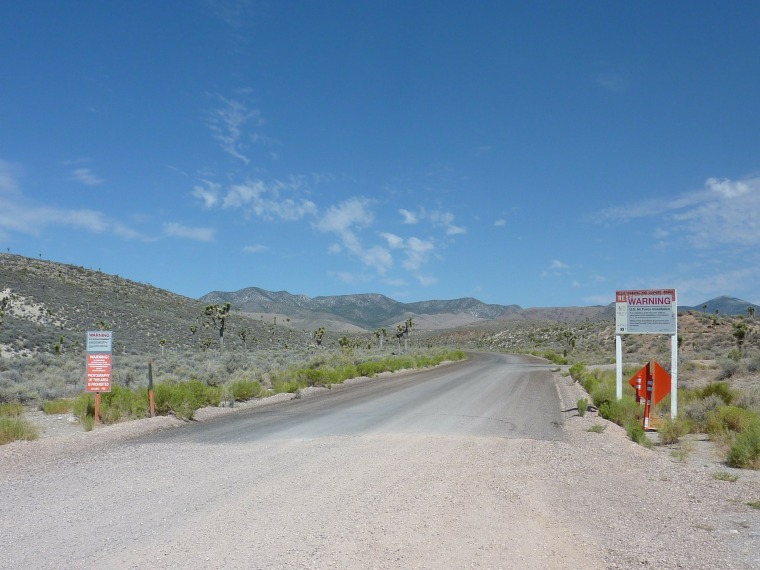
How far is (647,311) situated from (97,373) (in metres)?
13.8

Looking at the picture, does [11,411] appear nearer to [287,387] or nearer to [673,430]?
[287,387]

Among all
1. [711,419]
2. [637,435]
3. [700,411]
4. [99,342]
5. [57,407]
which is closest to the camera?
[637,435]

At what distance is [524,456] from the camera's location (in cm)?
1166

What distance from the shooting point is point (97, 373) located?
1511 centimetres

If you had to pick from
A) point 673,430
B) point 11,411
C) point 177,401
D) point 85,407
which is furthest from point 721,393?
point 11,411

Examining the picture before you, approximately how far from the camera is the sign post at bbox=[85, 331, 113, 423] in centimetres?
1508

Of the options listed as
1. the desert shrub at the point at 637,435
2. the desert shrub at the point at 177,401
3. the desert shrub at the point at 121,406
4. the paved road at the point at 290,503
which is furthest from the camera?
the desert shrub at the point at 177,401

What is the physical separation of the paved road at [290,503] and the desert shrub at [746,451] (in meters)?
3.20

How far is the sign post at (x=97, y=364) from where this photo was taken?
1508 cm

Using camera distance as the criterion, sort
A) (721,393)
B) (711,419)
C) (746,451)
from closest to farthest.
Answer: (746,451) < (711,419) < (721,393)

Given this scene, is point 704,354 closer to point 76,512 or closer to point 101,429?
point 101,429

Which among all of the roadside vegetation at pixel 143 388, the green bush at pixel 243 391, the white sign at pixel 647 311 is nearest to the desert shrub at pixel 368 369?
the roadside vegetation at pixel 143 388

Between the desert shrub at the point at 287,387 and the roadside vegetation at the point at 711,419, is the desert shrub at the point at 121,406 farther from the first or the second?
the roadside vegetation at the point at 711,419

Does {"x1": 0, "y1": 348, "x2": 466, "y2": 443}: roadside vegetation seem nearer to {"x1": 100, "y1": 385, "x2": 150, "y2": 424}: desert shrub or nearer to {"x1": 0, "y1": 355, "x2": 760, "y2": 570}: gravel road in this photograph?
{"x1": 100, "y1": 385, "x2": 150, "y2": 424}: desert shrub
